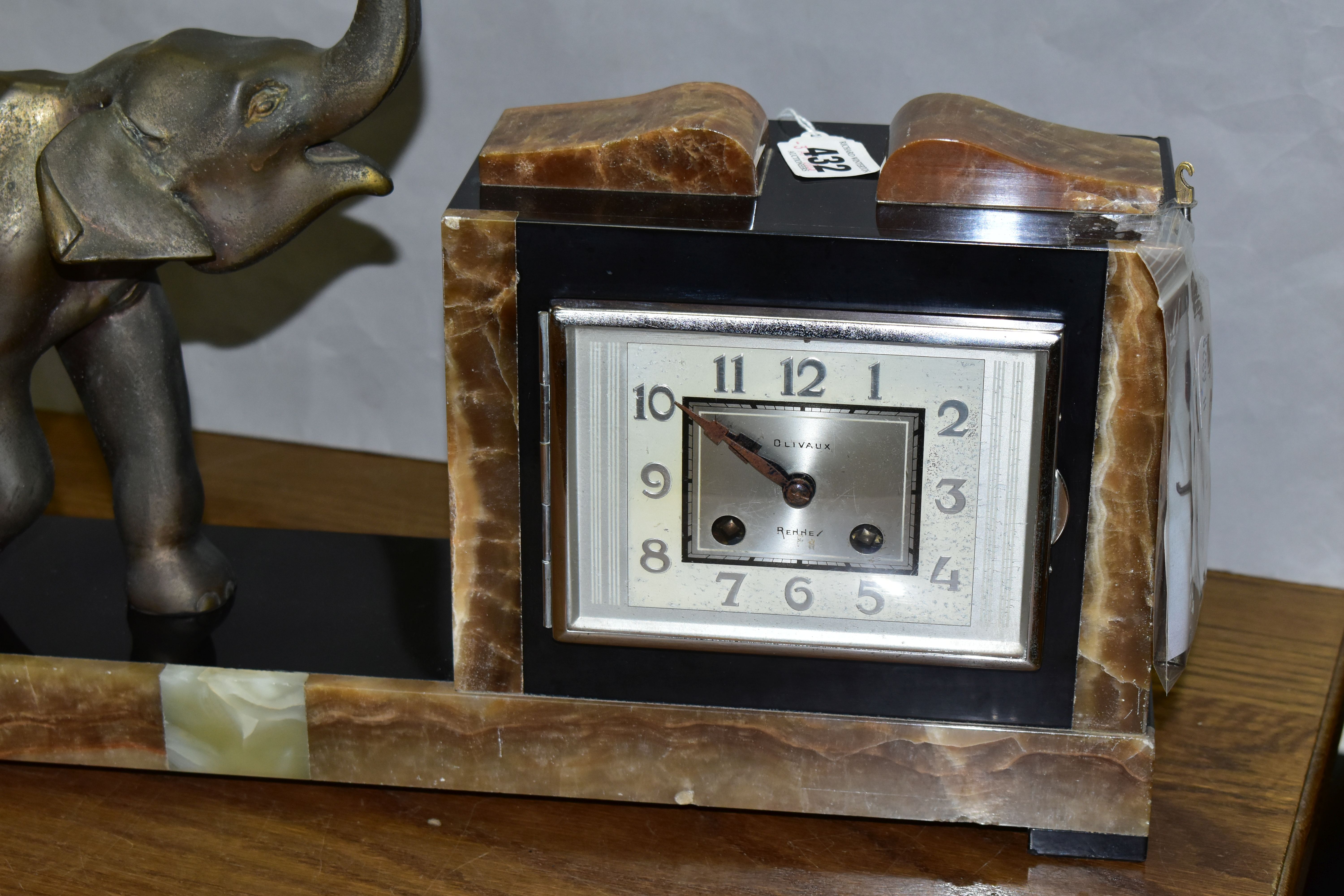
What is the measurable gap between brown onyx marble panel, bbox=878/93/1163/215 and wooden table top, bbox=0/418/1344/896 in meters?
0.32

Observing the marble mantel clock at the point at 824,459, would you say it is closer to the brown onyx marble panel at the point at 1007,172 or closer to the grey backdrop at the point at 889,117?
the brown onyx marble panel at the point at 1007,172

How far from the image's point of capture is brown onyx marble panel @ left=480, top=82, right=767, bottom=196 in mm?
767

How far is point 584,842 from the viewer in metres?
0.86

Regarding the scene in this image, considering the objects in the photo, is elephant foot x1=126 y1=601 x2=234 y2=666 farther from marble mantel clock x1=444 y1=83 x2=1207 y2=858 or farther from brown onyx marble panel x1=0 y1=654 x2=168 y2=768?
marble mantel clock x1=444 y1=83 x2=1207 y2=858

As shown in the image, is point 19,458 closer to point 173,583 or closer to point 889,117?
point 173,583

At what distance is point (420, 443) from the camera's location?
1247 millimetres

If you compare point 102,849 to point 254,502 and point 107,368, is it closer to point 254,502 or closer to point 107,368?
point 107,368

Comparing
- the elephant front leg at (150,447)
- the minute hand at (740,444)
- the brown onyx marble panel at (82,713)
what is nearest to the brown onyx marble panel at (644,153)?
the minute hand at (740,444)

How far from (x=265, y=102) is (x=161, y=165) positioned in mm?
58

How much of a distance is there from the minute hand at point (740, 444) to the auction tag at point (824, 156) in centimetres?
14

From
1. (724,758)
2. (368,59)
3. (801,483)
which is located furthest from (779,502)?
(368,59)

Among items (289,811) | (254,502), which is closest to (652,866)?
(289,811)

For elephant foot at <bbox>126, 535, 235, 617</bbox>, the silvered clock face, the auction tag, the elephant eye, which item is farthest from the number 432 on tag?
elephant foot at <bbox>126, 535, 235, 617</bbox>

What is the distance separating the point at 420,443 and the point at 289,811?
0.42 meters
